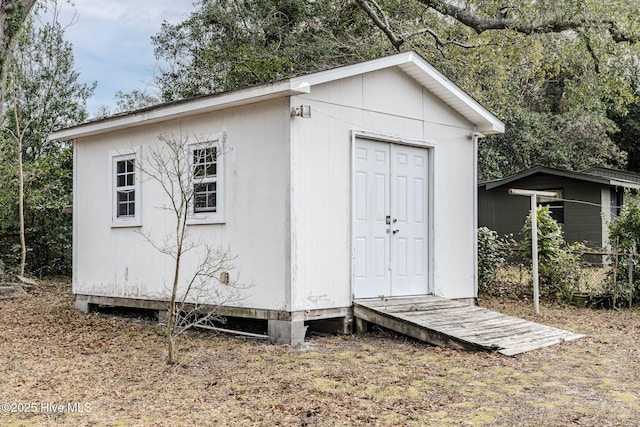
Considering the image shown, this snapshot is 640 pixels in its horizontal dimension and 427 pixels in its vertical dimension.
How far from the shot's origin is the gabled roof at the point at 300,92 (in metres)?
7.64

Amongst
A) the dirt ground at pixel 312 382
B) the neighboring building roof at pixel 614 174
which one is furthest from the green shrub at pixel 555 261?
the neighboring building roof at pixel 614 174

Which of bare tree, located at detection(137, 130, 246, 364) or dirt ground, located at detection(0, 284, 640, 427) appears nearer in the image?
dirt ground, located at detection(0, 284, 640, 427)

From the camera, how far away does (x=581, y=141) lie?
77.1 ft

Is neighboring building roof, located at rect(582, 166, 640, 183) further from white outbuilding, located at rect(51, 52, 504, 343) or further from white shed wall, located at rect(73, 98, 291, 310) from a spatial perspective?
white shed wall, located at rect(73, 98, 291, 310)

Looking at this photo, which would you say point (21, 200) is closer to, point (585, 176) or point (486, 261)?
point (486, 261)

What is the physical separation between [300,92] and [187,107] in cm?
177

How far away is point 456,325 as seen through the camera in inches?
308

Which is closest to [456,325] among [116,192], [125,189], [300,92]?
[300,92]

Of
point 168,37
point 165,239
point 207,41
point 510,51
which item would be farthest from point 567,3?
point 168,37

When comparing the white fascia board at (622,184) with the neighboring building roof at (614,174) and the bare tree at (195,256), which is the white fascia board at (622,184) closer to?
the neighboring building roof at (614,174)

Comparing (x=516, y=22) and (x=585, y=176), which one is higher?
(x=516, y=22)

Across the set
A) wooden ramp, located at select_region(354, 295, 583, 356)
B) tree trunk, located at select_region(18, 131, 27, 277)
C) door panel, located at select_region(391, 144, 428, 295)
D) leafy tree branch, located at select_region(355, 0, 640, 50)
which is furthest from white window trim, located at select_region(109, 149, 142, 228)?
leafy tree branch, located at select_region(355, 0, 640, 50)

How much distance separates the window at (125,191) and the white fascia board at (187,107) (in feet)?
1.69

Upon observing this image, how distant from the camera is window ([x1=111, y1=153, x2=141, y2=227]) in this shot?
9703mm
